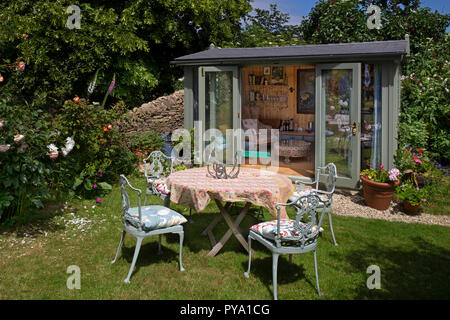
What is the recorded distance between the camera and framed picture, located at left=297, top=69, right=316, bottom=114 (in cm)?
1220

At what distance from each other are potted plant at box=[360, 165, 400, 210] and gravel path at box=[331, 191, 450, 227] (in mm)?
124

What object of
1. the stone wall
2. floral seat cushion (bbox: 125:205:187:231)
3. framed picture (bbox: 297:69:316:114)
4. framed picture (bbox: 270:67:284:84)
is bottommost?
floral seat cushion (bbox: 125:205:187:231)

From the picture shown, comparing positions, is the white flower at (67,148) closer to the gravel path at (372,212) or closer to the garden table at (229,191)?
the garden table at (229,191)

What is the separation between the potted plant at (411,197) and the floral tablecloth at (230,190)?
9.10 ft

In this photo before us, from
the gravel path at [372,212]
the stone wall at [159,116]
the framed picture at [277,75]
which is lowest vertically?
the gravel path at [372,212]

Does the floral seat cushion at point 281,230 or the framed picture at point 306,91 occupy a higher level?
the framed picture at point 306,91

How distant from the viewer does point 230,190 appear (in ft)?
16.4

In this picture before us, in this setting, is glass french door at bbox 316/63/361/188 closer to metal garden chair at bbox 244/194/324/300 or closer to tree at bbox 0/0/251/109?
metal garden chair at bbox 244/194/324/300

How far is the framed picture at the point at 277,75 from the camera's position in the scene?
41.0 feet

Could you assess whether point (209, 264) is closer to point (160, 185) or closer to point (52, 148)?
point (160, 185)

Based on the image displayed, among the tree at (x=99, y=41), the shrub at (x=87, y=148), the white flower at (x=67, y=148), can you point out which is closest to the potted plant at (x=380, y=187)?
the shrub at (x=87, y=148)

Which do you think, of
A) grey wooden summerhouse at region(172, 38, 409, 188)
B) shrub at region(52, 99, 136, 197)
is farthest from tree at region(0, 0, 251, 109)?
grey wooden summerhouse at region(172, 38, 409, 188)

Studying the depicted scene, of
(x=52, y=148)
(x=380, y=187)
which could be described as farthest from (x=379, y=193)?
(x=52, y=148)

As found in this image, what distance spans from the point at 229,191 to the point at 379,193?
11.4ft
